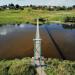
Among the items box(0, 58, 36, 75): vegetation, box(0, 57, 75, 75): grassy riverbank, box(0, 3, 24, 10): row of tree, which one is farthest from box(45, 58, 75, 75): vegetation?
box(0, 3, 24, 10): row of tree

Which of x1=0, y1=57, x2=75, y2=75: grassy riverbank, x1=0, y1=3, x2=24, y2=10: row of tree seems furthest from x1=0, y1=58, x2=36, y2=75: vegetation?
x1=0, y1=3, x2=24, y2=10: row of tree

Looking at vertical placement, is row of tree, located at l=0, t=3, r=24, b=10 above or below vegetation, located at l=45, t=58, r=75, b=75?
below

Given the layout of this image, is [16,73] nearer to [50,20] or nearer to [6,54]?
[6,54]

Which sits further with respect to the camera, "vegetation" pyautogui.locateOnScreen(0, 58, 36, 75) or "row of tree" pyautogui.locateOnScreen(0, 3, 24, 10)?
"row of tree" pyautogui.locateOnScreen(0, 3, 24, 10)

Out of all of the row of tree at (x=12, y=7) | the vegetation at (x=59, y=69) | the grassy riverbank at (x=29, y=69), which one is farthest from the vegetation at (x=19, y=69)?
the row of tree at (x=12, y=7)

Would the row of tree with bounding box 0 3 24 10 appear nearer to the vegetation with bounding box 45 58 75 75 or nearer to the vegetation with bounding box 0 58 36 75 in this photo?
the vegetation with bounding box 45 58 75 75

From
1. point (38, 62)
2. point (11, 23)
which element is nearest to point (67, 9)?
point (11, 23)

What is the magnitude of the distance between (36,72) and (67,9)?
158 feet

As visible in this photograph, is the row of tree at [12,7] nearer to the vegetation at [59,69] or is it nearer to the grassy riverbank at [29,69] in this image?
the vegetation at [59,69]

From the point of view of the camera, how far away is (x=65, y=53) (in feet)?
58.3

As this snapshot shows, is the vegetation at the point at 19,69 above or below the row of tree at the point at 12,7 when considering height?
above

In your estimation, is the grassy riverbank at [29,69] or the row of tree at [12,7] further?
A: the row of tree at [12,7]

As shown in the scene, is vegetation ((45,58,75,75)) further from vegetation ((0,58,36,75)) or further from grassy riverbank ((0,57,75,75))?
vegetation ((0,58,36,75))

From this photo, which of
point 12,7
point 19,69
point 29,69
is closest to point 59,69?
point 29,69
